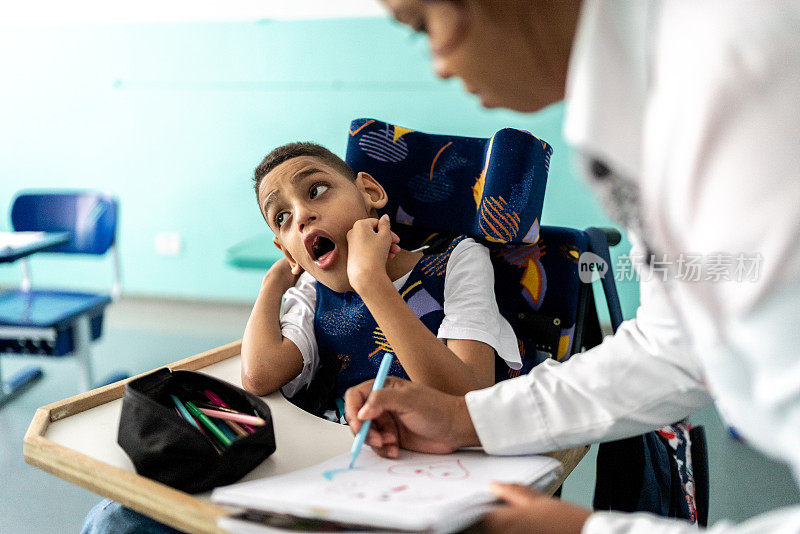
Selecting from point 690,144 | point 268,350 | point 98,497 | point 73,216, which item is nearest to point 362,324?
point 268,350

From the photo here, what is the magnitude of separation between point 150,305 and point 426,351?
10.8 ft

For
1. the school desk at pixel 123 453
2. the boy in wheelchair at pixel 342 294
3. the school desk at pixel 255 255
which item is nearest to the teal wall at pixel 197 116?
the school desk at pixel 255 255

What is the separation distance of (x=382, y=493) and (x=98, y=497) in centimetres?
171

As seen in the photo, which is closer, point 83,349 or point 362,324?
point 362,324

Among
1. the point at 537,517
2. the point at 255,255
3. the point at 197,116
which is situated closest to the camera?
the point at 537,517

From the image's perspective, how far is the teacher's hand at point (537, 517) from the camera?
0.64 meters

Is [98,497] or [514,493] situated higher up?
[514,493]

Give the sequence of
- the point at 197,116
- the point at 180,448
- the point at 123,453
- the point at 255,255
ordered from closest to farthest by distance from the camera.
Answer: the point at 180,448 < the point at 123,453 < the point at 255,255 < the point at 197,116

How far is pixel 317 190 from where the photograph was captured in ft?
4.09

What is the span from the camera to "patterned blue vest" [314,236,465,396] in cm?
122

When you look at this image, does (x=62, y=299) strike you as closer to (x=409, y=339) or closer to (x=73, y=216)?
(x=73, y=216)

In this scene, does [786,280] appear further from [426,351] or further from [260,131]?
[260,131]

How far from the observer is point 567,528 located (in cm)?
64

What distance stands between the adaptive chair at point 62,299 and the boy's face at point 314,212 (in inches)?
57.0
